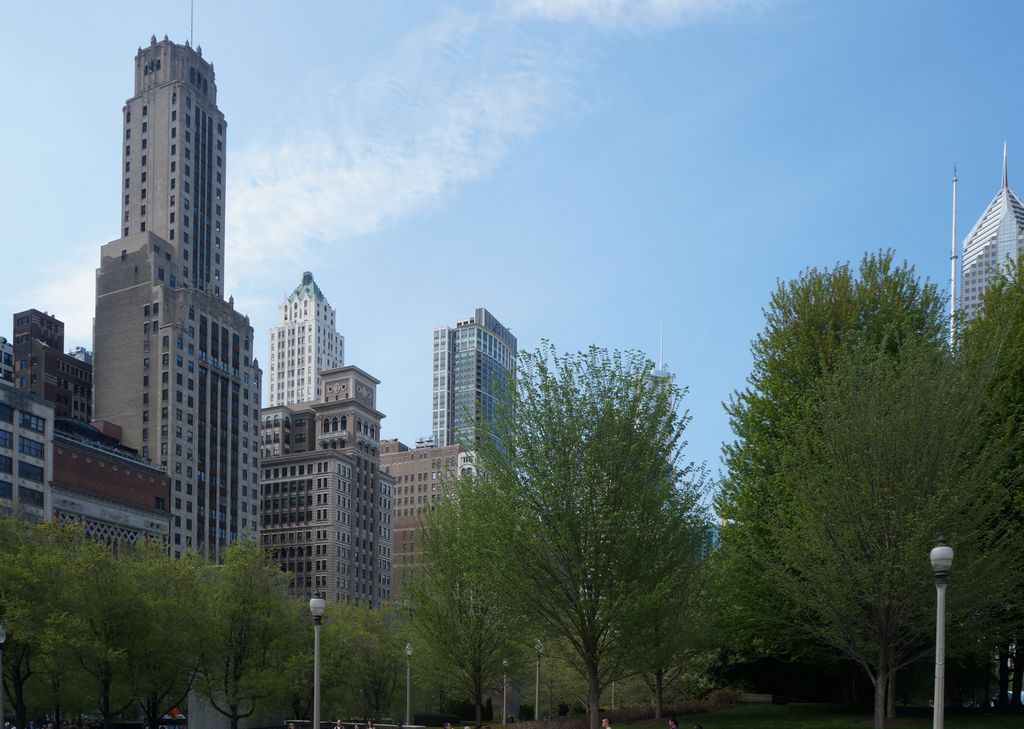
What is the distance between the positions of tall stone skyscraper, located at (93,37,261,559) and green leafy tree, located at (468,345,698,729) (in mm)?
112302

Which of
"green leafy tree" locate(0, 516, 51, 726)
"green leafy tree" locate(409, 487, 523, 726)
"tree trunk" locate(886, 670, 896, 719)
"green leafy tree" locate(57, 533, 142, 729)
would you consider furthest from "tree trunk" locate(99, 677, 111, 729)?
"tree trunk" locate(886, 670, 896, 719)

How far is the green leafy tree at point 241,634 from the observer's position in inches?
2606

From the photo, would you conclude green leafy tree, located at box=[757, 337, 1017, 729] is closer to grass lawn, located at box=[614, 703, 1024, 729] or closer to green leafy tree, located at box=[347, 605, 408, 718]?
grass lawn, located at box=[614, 703, 1024, 729]

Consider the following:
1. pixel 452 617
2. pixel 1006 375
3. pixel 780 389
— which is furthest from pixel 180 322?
pixel 1006 375

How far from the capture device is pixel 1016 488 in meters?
43.8

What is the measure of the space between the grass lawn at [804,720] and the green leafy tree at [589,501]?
23.5 ft

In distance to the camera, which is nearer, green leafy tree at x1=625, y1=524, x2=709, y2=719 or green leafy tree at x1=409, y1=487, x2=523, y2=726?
green leafy tree at x1=625, y1=524, x2=709, y2=719

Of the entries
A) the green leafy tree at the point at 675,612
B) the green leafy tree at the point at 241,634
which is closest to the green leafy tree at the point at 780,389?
the green leafy tree at the point at 675,612

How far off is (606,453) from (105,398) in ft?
438

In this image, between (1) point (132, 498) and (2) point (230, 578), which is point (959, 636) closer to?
(2) point (230, 578)

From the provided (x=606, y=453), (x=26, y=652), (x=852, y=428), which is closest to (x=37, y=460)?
(x=26, y=652)

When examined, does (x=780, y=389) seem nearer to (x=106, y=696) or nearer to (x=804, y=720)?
(x=804, y=720)

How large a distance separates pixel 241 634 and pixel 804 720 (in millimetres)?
36243

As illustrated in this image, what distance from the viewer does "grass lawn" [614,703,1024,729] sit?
4141 centimetres
